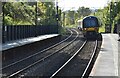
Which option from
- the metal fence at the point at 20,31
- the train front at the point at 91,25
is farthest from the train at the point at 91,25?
the metal fence at the point at 20,31

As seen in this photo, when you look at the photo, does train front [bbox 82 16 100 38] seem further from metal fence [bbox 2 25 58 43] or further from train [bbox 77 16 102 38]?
A: metal fence [bbox 2 25 58 43]

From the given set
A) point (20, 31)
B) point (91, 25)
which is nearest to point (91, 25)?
point (91, 25)

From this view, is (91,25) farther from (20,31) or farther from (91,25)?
(20,31)

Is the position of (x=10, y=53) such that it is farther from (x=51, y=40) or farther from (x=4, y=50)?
(x=51, y=40)

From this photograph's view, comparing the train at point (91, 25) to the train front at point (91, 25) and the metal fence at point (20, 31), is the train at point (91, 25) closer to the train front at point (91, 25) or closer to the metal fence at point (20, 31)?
the train front at point (91, 25)

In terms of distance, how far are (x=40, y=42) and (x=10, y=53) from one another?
11.2 m

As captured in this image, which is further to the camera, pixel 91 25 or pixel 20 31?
pixel 91 25

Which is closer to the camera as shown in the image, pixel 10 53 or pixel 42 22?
pixel 10 53

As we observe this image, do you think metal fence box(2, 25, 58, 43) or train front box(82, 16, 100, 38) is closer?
metal fence box(2, 25, 58, 43)

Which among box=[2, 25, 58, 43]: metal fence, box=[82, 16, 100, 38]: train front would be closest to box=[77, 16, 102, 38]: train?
box=[82, 16, 100, 38]: train front

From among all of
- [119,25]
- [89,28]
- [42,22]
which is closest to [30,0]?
[42,22]

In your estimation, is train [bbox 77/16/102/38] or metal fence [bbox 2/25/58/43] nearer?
metal fence [bbox 2/25/58/43]

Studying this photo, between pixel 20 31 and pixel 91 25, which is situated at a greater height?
pixel 91 25

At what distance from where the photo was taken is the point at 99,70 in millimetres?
14891
